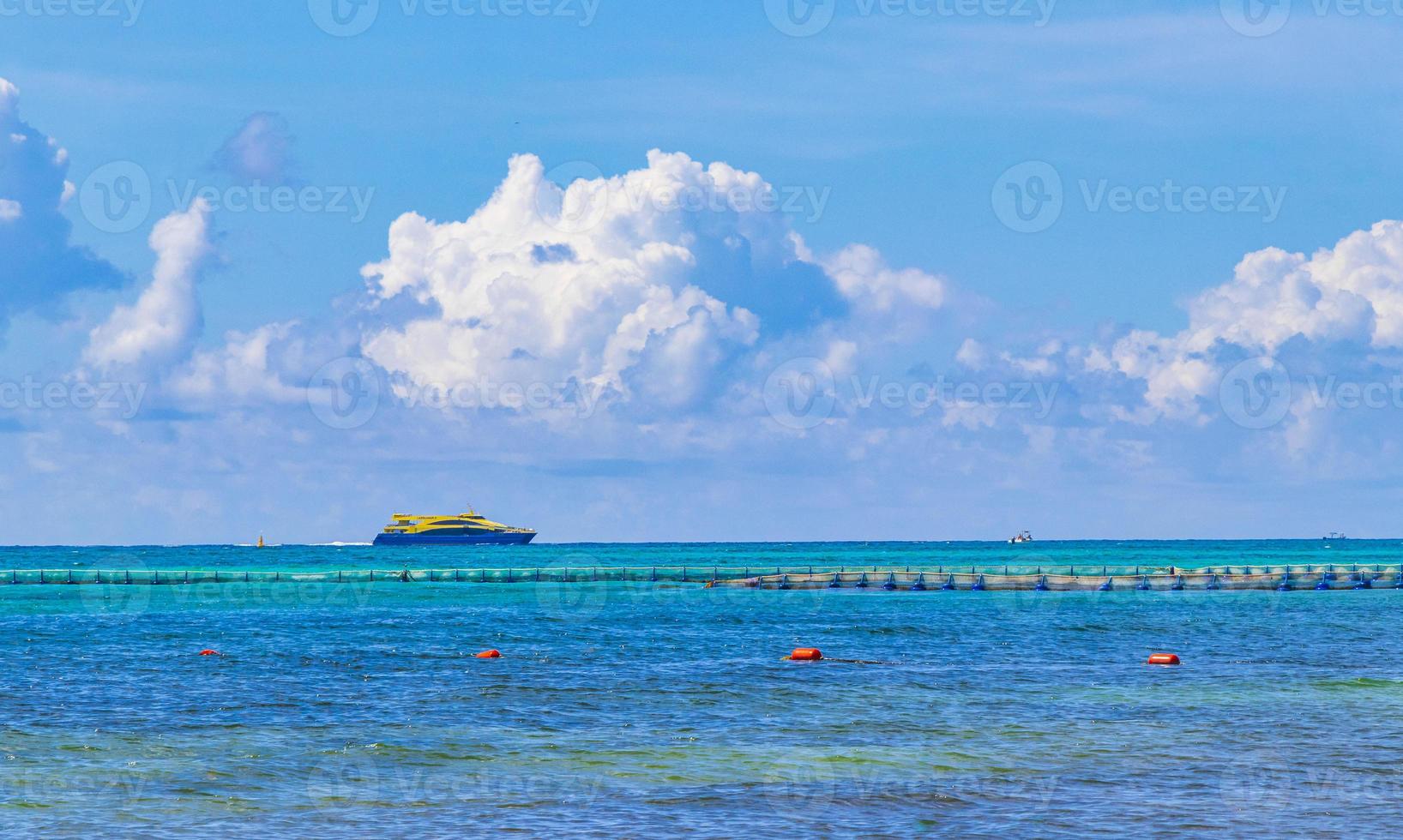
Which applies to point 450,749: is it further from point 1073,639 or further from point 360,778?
point 1073,639

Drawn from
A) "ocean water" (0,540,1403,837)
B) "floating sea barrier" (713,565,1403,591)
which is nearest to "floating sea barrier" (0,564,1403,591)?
"floating sea barrier" (713,565,1403,591)

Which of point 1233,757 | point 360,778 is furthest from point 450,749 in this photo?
point 1233,757

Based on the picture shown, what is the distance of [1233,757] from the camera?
29.1m

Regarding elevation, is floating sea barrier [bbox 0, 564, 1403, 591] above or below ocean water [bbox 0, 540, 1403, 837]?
above

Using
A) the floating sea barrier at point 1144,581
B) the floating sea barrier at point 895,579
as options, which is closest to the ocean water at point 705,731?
the floating sea barrier at point 1144,581

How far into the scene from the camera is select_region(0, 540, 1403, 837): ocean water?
79.2ft

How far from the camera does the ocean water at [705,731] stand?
2414 cm

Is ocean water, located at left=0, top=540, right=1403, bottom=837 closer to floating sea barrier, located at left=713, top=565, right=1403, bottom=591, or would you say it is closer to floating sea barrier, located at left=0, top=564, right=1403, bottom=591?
floating sea barrier, located at left=713, top=565, right=1403, bottom=591

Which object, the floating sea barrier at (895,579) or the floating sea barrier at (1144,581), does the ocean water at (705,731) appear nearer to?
the floating sea barrier at (1144,581)

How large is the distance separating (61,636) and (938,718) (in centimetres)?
4391

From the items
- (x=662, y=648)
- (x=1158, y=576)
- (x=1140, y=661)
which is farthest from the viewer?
(x=1158, y=576)

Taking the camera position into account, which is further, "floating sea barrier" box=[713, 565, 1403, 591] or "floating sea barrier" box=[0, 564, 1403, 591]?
"floating sea barrier" box=[0, 564, 1403, 591]

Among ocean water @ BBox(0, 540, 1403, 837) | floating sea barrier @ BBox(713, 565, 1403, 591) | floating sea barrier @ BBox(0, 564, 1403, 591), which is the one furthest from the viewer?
floating sea barrier @ BBox(0, 564, 1403, 591)

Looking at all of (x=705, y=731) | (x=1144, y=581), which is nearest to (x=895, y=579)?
(x=1144, y=581)
